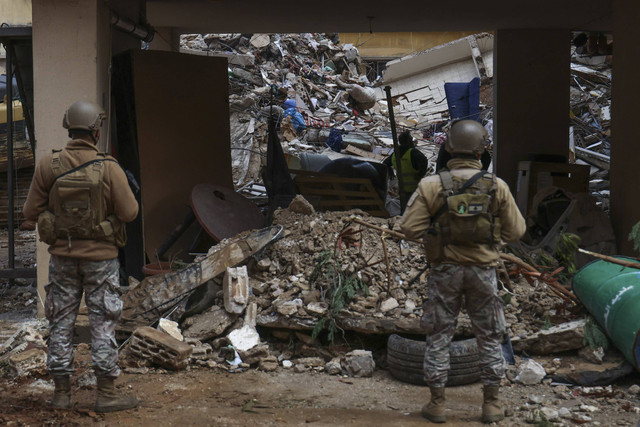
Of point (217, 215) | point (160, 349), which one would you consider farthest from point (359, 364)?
point (217, 215)

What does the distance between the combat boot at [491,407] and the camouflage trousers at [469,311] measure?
5 cm

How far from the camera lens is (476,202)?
177 inches

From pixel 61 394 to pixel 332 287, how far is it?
2.37 metres

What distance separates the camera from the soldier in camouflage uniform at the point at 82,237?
15.2 ft

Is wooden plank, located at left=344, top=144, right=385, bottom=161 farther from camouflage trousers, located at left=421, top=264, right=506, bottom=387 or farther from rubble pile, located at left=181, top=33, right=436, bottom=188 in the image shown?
camouflage trousers, located at left=421, top=264, right=506, bottom=387

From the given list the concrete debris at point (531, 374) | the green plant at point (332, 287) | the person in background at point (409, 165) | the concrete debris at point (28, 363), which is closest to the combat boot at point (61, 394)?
the concrete debris at point (28, 363)

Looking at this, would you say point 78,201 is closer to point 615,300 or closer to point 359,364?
point 359,364

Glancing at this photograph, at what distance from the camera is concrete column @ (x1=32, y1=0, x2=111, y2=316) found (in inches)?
273

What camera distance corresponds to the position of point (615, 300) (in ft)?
17.7

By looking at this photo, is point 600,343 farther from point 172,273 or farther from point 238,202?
point 238,202

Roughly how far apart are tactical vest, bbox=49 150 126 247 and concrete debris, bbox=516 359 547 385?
3.03 m

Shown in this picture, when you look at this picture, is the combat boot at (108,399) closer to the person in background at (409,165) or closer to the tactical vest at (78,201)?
the tactical vest at (78,201)

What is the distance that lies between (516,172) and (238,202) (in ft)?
16.3

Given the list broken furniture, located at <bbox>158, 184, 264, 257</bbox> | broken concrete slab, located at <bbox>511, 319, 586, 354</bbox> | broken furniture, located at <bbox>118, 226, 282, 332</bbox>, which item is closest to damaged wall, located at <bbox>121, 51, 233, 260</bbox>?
broken furniture, located at <bbox>158, 184, 264, 257</bbox>
